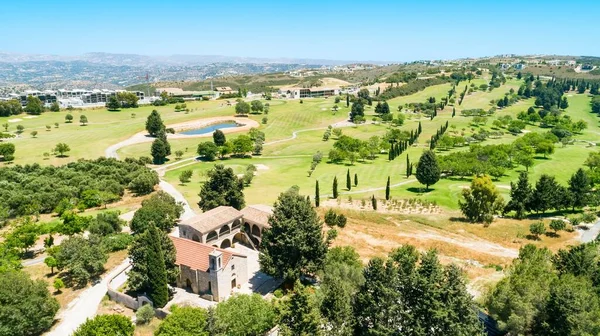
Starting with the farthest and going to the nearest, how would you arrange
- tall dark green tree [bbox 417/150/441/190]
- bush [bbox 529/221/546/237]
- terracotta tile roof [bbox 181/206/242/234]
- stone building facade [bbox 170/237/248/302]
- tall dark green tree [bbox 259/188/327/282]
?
tall dark green tree [bbox 417/150/441/190], bush [bbox 529/221/546/237], terracotta tile roof [bbox 181/206/242/234], tall dark green tree [bbox 259/188/327/282], stone building facade [bbox 170/237/248/302]

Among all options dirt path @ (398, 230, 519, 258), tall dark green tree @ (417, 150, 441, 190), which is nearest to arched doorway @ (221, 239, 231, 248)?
dirt path @ (398, 230, 519, 258)

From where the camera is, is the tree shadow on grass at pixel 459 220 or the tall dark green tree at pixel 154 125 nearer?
the tree shadow on grass at pixel 459 220

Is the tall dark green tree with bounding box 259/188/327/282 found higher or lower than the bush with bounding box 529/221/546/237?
higher

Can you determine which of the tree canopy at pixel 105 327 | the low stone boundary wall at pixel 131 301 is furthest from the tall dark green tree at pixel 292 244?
the tree canopy at pixel 105 327

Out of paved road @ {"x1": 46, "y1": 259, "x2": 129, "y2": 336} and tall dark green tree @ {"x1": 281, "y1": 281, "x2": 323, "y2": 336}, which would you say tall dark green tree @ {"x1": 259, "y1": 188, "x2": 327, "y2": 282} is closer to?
tall dark green tree @ {"x1": 281, "y1": 281, "x2": 323, "y2": 336}

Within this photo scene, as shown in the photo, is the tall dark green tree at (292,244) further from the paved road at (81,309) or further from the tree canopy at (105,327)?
the paved road at (81,309)

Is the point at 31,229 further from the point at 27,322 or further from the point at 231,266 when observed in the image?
the point at 231,266

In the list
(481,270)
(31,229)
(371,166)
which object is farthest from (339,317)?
(371,166)
